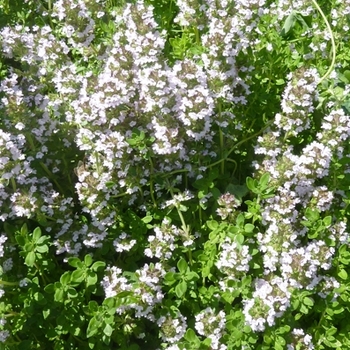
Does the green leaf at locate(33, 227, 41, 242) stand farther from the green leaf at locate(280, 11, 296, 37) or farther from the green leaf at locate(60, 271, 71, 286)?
the green leaf at locate(280, 11, 296, 37)

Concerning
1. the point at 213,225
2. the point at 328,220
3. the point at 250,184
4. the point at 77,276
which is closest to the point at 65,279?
the point at 77,276

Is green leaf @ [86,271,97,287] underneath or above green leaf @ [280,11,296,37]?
underneath

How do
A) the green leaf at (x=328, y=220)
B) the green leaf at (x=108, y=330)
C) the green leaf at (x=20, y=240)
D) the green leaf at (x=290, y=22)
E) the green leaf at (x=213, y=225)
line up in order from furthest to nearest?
1. the green leaf at (x=290, y=22)
2. the green leaf at (x=213, y=225)
3. the green leaf at (x=328, y=220)
4. the green leaf at (x=20, y=240)
5. the green leaf at (x=108, y=330)

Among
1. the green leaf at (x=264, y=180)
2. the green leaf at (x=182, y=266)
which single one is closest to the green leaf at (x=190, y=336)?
the green leaf at (x=182, y=266)

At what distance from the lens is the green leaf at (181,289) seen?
2.55 m

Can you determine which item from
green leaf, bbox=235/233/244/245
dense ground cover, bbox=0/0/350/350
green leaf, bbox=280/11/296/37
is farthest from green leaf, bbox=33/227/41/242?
green leaf, bbox=280/11/296/37

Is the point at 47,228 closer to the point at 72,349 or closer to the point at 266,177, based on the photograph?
the point at 72,349

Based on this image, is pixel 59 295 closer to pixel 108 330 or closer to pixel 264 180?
pixel 108 330

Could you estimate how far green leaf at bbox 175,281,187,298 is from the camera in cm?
255

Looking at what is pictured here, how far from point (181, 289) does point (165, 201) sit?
0.52 metres

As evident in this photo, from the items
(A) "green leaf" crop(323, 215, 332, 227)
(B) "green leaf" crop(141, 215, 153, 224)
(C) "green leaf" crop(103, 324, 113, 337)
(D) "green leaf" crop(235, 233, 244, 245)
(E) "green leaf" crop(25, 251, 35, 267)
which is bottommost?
(C) "green leaf" crop(103, 324, 113, 337)

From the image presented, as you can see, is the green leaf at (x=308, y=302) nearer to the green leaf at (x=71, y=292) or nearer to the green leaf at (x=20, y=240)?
the green leaf at (x=71, y=292)

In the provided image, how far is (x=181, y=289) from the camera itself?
2.56m

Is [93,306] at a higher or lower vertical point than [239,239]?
lower
